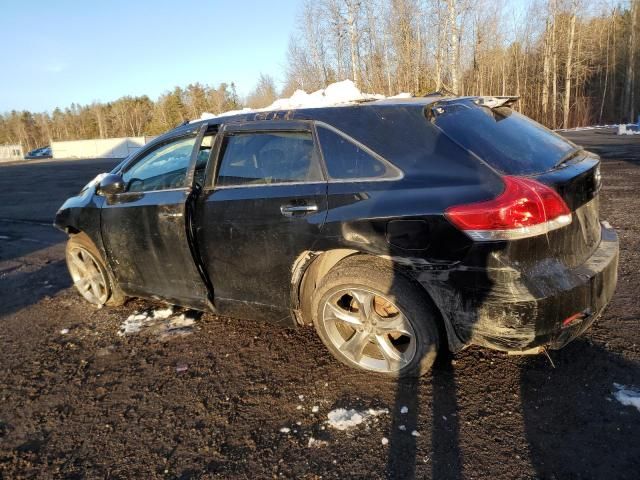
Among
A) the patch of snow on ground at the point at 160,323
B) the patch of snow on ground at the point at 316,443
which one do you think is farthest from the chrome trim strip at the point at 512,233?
the patch of snow on ground at the point at 160,323

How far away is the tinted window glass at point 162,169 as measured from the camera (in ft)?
12.6

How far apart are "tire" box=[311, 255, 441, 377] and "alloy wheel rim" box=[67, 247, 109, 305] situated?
8.53ft

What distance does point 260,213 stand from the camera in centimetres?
317

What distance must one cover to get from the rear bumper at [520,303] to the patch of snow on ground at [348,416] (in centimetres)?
63

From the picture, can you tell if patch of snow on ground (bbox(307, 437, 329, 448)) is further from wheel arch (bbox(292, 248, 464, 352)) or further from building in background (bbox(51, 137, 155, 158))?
building in background (bbox(51, 137, 155, 158))

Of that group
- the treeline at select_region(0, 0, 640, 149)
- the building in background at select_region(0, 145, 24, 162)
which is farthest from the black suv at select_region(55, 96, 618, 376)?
the building in background at select_region(0, 145, 24, 162)

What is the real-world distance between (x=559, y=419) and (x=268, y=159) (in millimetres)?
2399

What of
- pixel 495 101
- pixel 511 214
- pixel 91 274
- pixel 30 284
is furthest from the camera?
pixel 30 284

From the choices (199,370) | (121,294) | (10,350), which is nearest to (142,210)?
(121,294)

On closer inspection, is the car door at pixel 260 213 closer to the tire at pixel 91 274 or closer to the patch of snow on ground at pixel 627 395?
the tire at pixel 91 274

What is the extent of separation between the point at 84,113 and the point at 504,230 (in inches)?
4245

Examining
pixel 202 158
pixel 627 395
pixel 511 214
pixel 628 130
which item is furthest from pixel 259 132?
pixel 628 130

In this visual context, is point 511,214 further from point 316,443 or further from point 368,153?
point 316,443

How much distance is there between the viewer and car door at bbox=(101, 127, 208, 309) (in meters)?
3.63
